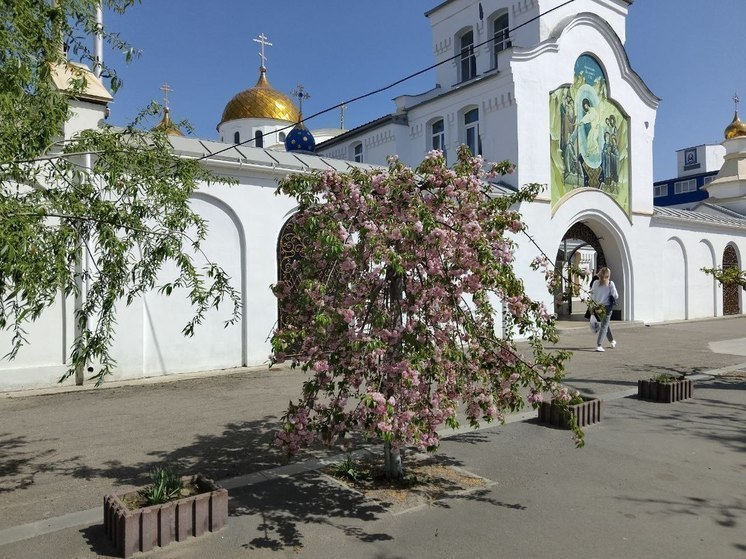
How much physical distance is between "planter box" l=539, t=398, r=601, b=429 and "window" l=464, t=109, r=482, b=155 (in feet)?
41.7

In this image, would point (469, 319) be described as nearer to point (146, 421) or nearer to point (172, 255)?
point (172, 255)

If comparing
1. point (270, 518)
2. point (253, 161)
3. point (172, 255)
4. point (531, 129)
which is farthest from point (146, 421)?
point (531, 129)

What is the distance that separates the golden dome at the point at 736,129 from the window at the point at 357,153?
910 inches

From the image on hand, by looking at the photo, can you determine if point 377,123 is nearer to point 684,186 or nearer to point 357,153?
point 357,153

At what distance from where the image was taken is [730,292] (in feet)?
80.7

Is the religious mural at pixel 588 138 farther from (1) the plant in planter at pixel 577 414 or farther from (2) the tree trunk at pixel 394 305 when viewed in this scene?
(2) the tree trunk at pixel 394 305

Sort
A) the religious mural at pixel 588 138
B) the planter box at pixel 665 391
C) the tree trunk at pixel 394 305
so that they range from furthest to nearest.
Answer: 1. the religious mural at pixel 588 138
2. the planter box at pixel 665 391
3. the tree trunk at pixel 394 305

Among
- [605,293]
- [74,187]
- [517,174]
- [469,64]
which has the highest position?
[469,64]

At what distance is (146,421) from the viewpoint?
721 centimetres

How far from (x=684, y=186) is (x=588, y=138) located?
4499 cm

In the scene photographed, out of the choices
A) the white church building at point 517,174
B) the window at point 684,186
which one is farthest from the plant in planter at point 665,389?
the window at point 684,186

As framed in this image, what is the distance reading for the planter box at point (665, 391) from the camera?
8.17 metres

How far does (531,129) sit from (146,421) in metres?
13.7

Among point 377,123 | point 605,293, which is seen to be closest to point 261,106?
point 377,123
